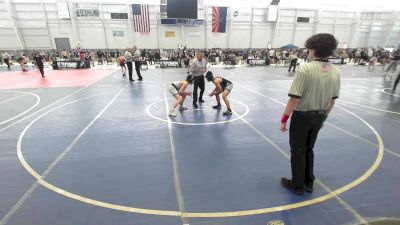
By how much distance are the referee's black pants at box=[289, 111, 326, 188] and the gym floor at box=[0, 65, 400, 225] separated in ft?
1.27

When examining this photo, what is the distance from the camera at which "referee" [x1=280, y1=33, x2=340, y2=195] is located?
312cm

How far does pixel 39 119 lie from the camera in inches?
289

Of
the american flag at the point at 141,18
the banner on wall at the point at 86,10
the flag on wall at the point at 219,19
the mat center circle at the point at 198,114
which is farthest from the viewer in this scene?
the flag on wall at the point at 219,19

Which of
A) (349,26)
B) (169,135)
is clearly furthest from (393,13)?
(169,135)

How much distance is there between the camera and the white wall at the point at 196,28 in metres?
32.2

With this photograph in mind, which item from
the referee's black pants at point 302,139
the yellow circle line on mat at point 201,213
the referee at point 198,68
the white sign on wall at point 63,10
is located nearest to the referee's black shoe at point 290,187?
the referee's black pants at point 302,139

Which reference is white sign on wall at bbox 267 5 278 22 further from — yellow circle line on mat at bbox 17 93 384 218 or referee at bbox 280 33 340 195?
referee at bbox 280 33 340 195

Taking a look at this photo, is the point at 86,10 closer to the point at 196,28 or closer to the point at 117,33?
the point at 117,33

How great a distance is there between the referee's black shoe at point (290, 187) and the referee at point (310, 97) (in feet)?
0.40

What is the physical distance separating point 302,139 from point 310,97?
60 centimetres

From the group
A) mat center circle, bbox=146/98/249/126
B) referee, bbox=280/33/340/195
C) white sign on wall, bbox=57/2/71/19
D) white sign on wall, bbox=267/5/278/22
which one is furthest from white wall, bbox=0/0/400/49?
referee, bbox=280/33/340/195

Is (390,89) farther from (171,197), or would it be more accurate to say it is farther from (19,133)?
(19,133)

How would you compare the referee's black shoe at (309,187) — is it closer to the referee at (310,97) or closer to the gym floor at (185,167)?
the gym floor at (185,167)

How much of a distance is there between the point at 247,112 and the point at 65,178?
5565 millimetres
